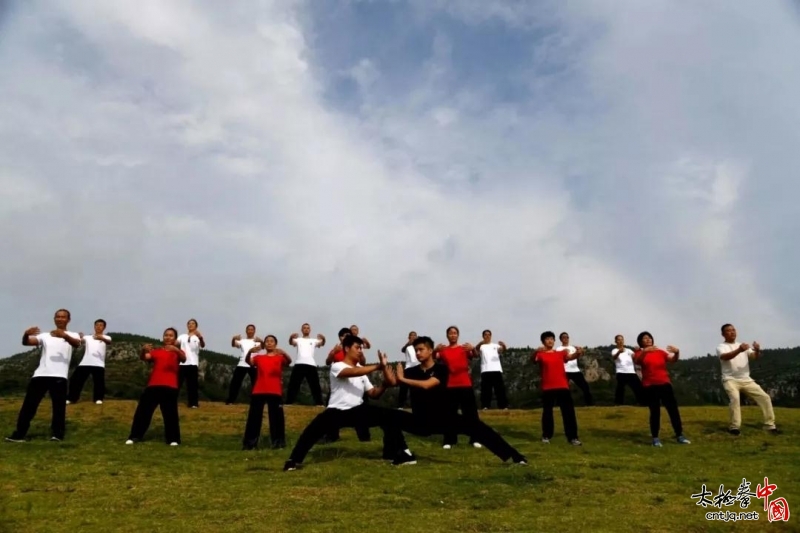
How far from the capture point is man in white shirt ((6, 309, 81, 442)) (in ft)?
43.4

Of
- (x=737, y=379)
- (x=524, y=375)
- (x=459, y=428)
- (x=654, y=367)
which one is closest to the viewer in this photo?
(x=459, y=428)

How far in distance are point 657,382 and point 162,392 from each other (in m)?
11.1

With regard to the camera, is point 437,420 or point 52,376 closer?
point 437,420

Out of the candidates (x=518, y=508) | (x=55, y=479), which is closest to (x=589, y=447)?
(x=518, y=508)

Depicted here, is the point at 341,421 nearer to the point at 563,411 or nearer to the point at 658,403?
the point at 563,411

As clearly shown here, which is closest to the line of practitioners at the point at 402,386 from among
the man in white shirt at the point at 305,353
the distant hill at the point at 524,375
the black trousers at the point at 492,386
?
the man in white shirt at the point at 305,353

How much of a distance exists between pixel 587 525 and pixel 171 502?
5326 millimetres

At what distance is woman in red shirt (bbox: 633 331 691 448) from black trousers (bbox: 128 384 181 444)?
10.7 m

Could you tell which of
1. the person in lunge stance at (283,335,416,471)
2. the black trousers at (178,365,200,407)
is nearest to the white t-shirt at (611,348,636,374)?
the person in lunge stance at (283,335,416,471)

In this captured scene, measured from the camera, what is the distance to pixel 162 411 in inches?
529

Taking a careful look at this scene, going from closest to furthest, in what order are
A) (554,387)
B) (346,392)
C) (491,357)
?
(346,392) → (554,387) → (491,357)

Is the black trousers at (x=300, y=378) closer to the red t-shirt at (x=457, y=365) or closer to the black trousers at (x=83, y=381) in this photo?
the black trousers at (x=83, y=381)

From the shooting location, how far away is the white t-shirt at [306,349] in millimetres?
18844

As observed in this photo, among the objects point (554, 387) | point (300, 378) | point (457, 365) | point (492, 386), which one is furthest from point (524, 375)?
point (457, 365)
